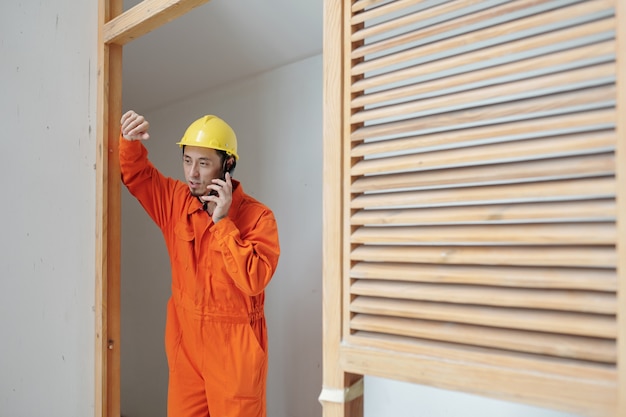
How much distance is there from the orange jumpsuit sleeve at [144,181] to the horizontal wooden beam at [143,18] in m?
0.32

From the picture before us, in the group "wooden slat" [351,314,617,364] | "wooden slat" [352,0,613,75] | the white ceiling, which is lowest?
"wooden slat" [351,314,617,364]

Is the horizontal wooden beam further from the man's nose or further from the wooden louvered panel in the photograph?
the wooden louvered panel

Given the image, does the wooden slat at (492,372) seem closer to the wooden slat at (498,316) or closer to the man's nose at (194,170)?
the wooden slat at (498,316)

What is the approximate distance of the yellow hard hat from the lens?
1.78m

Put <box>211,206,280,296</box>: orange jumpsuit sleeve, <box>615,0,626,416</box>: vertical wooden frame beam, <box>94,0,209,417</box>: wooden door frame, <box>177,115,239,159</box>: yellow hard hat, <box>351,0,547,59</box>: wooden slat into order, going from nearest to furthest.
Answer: <box>615,0,626,416</box>: vertical wooden frame beam, <box>351,0,547,59</box>: wooden slat, <box>211,206,280,296</box>: orange jumpsuit sleeve, <box>94,0,209,417</box>: wooden door frame, <box>177,115,239,159</box>: yellow hard hat

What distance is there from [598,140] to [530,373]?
0.31m

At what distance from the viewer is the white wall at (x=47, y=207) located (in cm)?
165

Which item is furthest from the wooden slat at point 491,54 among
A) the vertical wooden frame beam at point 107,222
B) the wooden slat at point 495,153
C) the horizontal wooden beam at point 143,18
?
the vertical wooden frame beam at point 107,222

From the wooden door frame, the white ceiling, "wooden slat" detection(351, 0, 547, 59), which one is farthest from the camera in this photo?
the white ceiling

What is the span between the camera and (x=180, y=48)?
2.27 meters

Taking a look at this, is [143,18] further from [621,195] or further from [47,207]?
[621,195]

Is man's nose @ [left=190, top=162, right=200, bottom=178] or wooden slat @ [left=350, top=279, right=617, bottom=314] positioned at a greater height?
man's nose @ [left=190, top=162, right=200, bottom=178]

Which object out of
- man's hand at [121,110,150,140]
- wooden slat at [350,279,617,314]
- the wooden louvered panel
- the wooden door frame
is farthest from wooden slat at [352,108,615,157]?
the wooden door frame

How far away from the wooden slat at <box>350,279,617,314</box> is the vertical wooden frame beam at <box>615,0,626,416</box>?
26 mm
